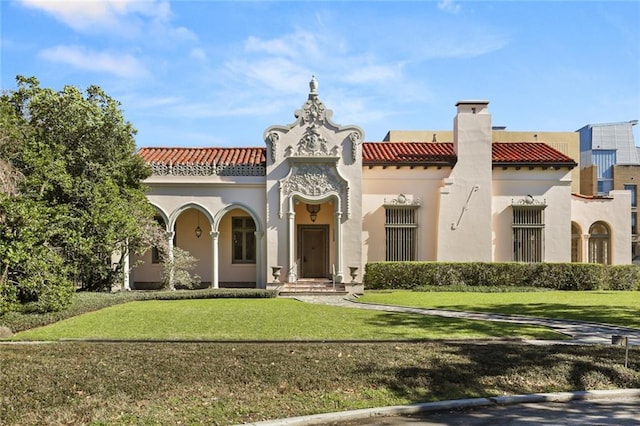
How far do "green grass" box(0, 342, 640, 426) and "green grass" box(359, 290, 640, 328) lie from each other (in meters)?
5.15

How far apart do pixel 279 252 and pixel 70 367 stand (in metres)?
15.5

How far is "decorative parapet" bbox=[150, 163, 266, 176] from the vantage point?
23531 millimetres

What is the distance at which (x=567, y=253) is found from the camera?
993 inches

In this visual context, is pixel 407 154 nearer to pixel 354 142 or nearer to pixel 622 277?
pixel 354 142

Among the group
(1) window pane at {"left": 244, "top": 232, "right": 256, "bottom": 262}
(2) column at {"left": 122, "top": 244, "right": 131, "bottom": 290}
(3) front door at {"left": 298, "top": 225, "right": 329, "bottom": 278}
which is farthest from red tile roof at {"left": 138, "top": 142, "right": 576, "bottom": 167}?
(2) column at {"left": 122, "top": 244, "right": 131, "bottom": 290}

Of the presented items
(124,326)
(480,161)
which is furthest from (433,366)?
(480,161)

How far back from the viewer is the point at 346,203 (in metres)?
23.2

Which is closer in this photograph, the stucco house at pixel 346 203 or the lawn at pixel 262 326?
the lawn at pixel 262 326

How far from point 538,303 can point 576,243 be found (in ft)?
37.5

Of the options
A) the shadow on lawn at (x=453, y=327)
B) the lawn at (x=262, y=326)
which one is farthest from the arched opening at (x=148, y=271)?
the shadow on lawn at (x=453, y=327)

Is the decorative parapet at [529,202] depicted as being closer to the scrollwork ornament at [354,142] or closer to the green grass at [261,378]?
the scrollwork ornament at [354,142]

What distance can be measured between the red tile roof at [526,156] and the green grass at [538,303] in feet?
20.6

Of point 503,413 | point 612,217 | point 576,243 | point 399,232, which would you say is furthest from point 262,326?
point 612,217

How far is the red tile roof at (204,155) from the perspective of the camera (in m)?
25.2
